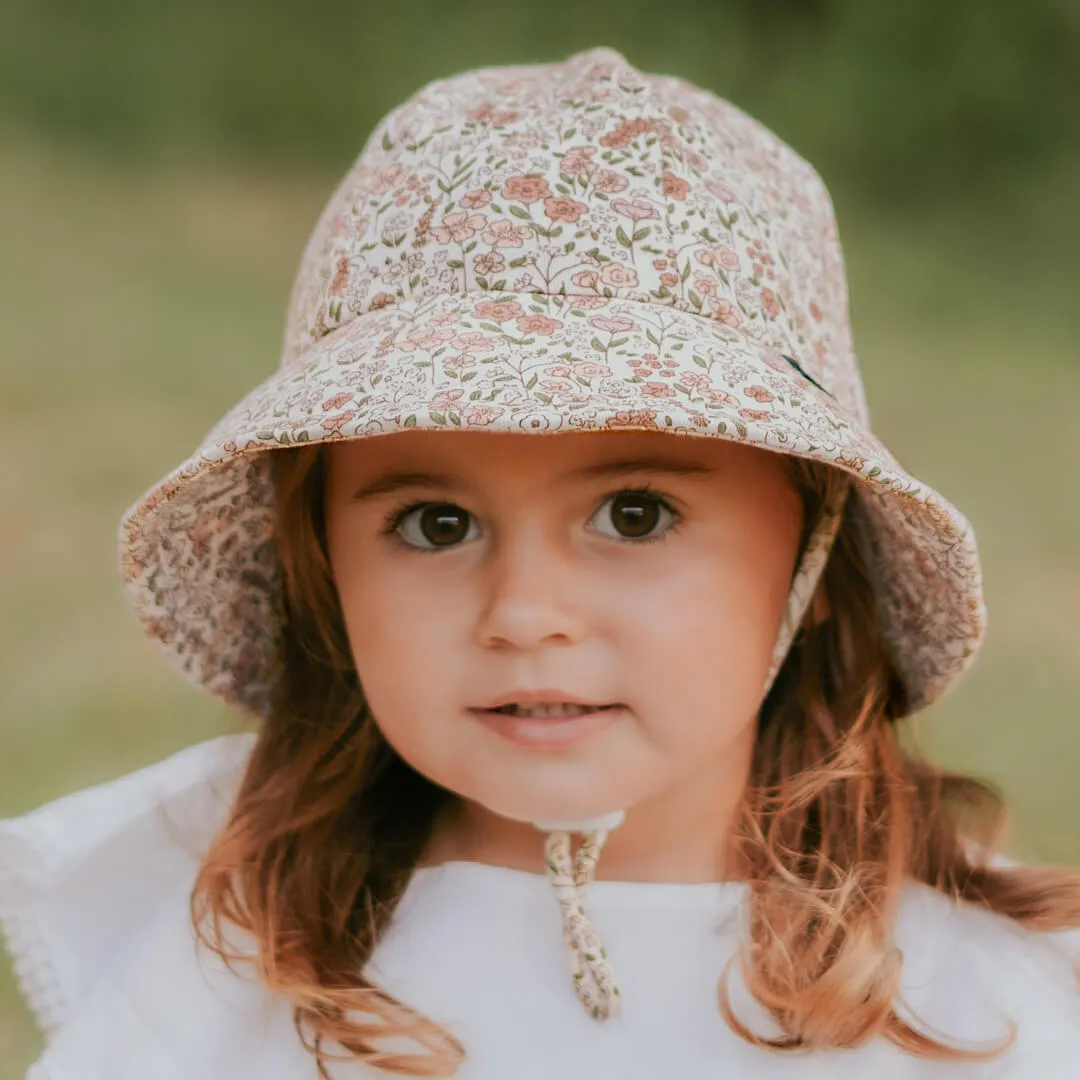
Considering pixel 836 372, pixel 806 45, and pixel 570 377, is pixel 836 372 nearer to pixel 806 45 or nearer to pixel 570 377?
pixel 570 377

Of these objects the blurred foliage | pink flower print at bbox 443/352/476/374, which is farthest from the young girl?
the blurred foliage

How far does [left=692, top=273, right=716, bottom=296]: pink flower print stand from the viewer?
2.83 ft

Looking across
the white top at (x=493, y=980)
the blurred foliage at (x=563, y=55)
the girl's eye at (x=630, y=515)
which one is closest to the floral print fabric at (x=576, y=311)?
the girl's eye at (x=630, y=515)

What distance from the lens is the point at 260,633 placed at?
1.13 metres

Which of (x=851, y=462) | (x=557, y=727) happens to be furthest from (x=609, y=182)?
(x=557, y=727)

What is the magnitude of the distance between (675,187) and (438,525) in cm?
27

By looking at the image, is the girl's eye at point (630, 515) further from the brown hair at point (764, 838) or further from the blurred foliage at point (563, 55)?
the blurred foliage at point (563, 55)

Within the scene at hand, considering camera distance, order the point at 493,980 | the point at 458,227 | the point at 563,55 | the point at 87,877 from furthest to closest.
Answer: the point at 563,55 → the point at 87,877 → the point at 493,980 → the point at 458,227

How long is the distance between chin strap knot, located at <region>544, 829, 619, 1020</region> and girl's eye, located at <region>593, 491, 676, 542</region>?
211 mm

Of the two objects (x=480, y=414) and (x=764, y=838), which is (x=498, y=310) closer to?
(x=480, y=414)

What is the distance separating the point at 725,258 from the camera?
0.87 m

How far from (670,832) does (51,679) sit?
104 cm

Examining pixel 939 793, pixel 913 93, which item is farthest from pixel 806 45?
pixel 939 793

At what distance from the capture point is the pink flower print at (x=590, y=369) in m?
0.79
